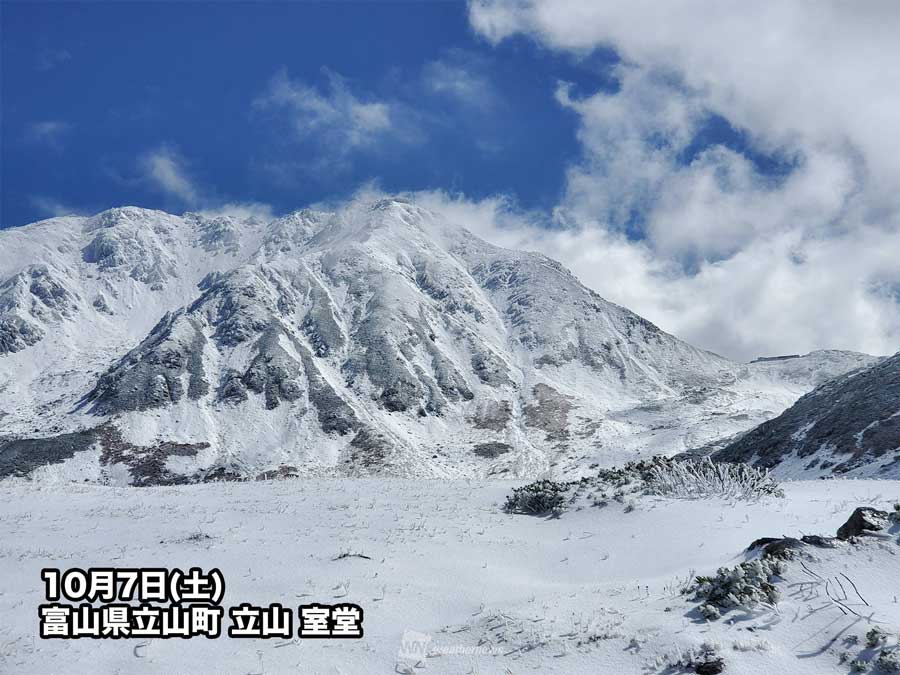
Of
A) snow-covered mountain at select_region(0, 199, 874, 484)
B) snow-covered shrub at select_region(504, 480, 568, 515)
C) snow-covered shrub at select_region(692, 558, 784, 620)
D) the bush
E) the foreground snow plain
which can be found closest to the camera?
the bush

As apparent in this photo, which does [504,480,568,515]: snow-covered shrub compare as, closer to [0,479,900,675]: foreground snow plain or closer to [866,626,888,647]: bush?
[0,479,900,675]: foreground snow plain

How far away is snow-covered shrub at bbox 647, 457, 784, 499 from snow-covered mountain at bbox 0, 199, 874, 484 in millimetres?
68783

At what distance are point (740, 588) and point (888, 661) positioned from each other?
81.0 inches

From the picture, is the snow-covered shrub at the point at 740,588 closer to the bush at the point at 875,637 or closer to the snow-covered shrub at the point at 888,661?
the bush at the point at 875,637

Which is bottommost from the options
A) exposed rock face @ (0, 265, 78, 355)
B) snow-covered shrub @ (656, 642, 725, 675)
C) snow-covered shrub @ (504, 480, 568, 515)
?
snow-covered shrub @ (656, 642, 725, 675)

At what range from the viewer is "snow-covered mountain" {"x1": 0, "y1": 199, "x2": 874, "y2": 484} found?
94.2 meters

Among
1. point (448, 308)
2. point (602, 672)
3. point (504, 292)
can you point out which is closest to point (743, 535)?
point (602, 672)

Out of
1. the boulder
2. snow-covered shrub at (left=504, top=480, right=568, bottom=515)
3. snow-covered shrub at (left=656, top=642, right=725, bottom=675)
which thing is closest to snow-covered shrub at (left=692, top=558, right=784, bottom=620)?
snow-covered shrub at (left=656, top=642, right=725, bottom=675)

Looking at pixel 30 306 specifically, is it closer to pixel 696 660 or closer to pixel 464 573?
pixel 464 573

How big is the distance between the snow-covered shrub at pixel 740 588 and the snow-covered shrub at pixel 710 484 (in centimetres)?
712

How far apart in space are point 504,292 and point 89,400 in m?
128

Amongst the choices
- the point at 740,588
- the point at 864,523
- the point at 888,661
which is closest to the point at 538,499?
the point at 864,523

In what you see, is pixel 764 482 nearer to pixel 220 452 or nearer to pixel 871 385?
pixel 871 385

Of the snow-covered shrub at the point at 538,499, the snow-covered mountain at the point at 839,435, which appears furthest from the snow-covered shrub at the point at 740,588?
the snow-covered mountain at the point at 839,435
